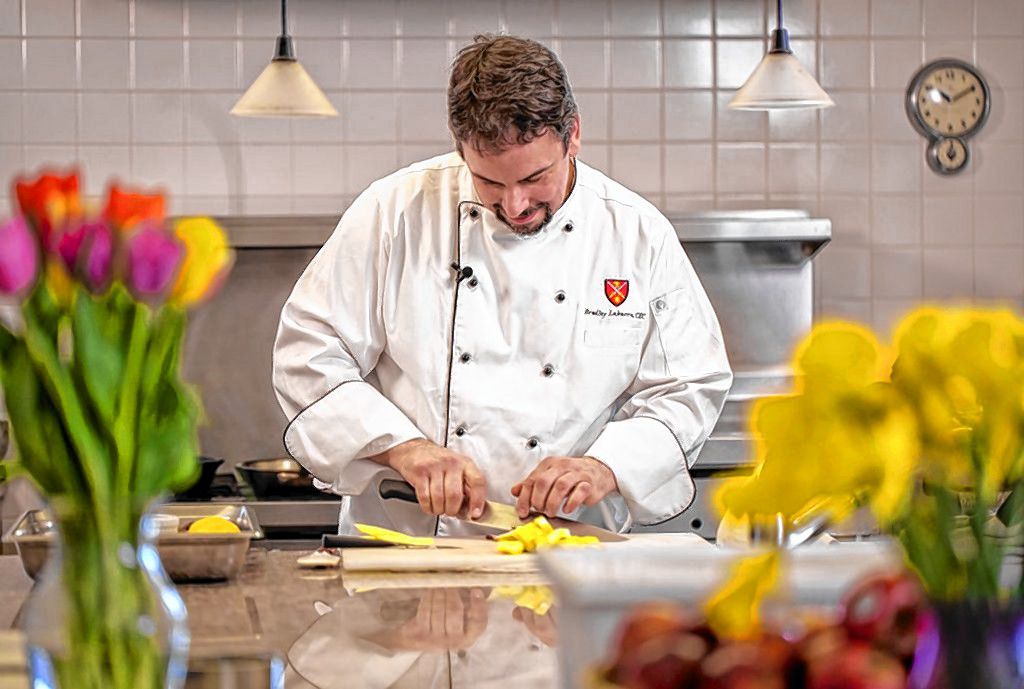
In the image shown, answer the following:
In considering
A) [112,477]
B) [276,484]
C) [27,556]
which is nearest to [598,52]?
[276,484]

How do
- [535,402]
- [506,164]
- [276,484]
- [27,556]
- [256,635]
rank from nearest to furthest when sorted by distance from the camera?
[256,635]
[27,556]
[506,164]
[535,402]
[276,484]

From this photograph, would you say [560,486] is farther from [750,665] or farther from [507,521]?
[750,665]

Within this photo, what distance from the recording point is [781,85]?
3.41m

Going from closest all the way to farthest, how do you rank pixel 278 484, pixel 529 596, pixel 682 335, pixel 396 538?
pixel 529 596 → pixel 396 538 → pixel 682 335 → pixel 278 484

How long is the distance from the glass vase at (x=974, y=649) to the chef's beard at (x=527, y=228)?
72.8 inches

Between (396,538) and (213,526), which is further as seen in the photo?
(396,538)

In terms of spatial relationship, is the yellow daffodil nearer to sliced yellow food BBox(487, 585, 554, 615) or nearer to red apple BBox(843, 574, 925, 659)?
red apple BBox(843, 574, 925, 659)

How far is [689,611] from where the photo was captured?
0.72 m

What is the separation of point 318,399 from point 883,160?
7.54 ft

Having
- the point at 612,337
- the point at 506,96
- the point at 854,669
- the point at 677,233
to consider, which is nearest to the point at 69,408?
the point at 854,669

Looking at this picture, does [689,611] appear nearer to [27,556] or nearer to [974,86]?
[27,556]

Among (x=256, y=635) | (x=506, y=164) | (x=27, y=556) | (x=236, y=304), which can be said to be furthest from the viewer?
(x=236, y=304)

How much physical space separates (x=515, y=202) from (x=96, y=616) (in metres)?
1.62

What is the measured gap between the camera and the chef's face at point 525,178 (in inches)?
91.4
